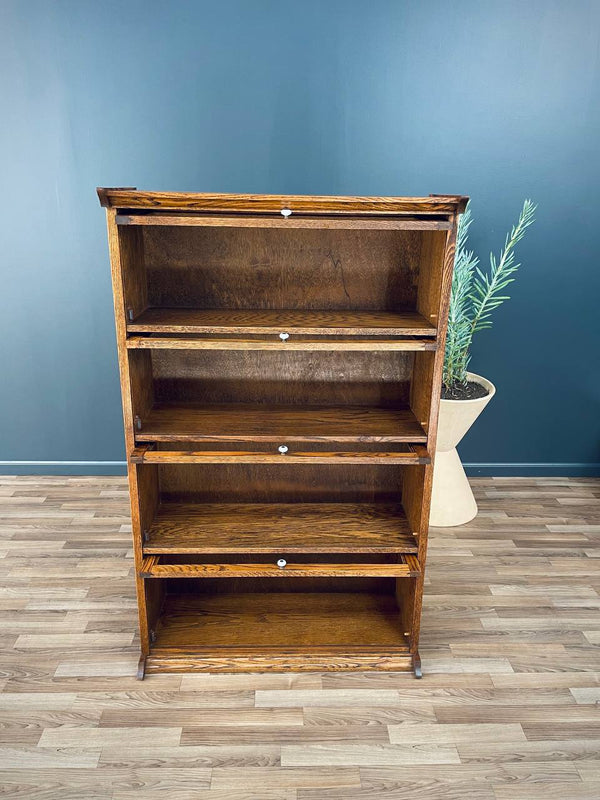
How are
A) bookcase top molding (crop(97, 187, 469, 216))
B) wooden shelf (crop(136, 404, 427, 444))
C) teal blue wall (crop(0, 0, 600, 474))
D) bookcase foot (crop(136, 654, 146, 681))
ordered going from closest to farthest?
1. bookcase top molding (crop(97, 187, 469, 216))
2. wooden shelf (crop(136, 404, 427, 444))
3. bookcase foot (crop(136, 654, 146, 681))
4. teal blue wall (crop(0, 0, 600, 474))

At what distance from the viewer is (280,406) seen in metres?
1.32

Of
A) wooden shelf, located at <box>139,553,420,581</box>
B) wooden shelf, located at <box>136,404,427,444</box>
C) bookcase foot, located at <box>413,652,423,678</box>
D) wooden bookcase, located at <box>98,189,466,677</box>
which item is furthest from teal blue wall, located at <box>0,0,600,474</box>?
bookcase foot, located at <box>413,652,423,678</box>

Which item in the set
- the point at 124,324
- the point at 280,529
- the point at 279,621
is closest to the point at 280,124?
the point at 124,324

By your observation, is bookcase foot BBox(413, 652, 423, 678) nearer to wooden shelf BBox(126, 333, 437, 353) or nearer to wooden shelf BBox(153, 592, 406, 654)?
wooden shelf BBox(153, 592, 406, 654)

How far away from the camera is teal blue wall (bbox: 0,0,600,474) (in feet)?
5.71

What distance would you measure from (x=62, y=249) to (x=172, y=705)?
4.43ft

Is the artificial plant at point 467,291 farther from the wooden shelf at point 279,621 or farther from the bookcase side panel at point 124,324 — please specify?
the bookcase side panel at point 124,324

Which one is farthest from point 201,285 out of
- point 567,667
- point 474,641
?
point 567,667

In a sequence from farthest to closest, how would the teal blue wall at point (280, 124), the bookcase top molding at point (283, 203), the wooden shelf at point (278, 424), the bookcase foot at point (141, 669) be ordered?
1. the teal blue wall at point (280, 124)
2. the bookcase foot at point (141, 669)
3. the wooden shelf at point (278, 424)
4. the bookcase top molding at point (283, 203)

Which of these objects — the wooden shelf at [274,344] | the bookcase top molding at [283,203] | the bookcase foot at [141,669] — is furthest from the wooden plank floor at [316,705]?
the bookcase top molding at [283,203]

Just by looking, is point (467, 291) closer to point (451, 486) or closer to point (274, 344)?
point (451, 486)

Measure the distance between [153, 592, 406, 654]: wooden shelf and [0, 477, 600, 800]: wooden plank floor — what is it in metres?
0.07

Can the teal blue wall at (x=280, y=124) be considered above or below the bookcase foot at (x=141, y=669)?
above

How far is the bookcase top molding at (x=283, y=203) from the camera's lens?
1025mm
